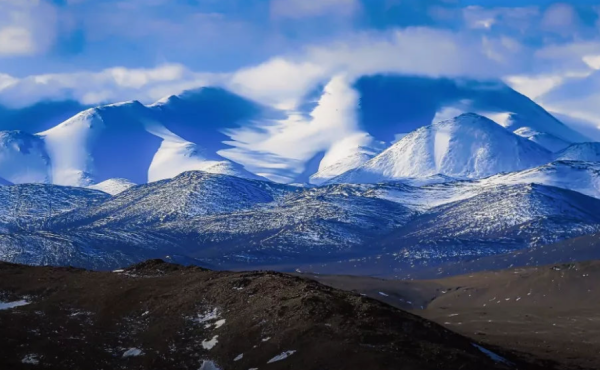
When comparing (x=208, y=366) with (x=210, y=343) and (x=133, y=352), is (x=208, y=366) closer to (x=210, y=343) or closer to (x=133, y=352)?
(x=210, y=343)

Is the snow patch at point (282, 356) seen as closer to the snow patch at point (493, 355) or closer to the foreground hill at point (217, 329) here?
the foreground hill at point (217, 329)

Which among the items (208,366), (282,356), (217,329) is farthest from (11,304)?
(282,356)

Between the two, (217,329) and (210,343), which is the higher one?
(217,329)

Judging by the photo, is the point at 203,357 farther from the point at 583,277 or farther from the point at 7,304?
the point at 583,277

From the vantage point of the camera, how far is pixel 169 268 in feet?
346

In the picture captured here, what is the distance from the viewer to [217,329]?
81.1 metres

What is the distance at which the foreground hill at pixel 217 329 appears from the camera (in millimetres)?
73750

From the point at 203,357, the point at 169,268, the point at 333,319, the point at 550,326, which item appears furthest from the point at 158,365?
the point at 550,326

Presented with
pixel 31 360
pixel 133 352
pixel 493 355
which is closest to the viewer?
pixel 31 360

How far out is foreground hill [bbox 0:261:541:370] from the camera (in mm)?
73750

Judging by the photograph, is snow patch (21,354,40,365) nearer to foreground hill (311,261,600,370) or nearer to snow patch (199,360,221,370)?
snow patch (199,360,221,370)

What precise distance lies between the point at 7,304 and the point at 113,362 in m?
18.9

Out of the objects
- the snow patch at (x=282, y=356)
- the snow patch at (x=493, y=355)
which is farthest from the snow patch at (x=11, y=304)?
the snow patch at (x=493, y=355)

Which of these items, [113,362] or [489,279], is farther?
[489,279]
